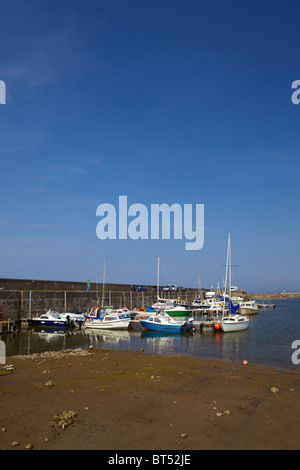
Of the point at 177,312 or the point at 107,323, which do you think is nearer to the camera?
the point at 107,323

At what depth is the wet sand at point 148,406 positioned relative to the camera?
1238cm

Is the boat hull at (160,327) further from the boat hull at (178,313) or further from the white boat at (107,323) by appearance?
the boat hull at (178,313)

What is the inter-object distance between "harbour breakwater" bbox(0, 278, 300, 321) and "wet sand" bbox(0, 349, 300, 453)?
30486 millimetres

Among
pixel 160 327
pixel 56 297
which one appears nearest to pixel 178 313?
pixel 160 327

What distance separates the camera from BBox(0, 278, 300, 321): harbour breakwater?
54.7 meters

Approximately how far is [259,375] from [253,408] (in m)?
8.00

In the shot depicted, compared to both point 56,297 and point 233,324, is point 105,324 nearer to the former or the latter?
point 56,297

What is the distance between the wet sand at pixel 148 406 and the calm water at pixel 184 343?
7338mm

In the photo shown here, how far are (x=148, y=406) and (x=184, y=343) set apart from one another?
2587 centimetres

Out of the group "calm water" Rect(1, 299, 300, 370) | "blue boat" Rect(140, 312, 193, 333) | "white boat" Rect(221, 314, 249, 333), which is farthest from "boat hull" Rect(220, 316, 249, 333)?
"blue boat" Rect(140, 312, 193, 333)

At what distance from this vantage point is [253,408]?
53.2ft

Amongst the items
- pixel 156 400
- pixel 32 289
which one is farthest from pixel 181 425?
pixel 32 289

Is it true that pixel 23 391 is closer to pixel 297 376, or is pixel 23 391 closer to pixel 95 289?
pixel 297 376

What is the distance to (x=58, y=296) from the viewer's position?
2490 inches
